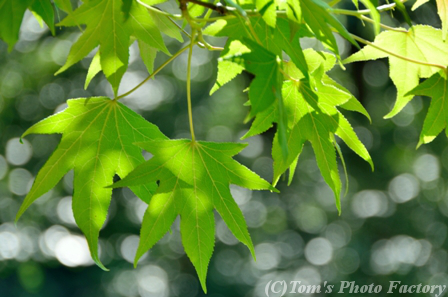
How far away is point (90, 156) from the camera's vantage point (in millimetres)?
1023

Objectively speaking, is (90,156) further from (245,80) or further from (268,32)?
(245,80)

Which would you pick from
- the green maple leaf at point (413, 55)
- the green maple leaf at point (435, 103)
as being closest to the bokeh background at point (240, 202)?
the green maple leaf at point (413, 55)

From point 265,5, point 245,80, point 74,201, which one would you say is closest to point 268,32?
point 265,5

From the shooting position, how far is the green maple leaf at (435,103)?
1047 mm

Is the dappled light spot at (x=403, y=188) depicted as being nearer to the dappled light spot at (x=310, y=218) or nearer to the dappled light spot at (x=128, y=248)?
the dappled light spot at (x=310, y=218)

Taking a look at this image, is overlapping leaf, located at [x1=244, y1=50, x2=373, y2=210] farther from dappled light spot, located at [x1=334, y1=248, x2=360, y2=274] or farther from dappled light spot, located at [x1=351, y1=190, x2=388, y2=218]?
dappled light spot, located at [x1=351, y1=190, x2=388, y2=218]

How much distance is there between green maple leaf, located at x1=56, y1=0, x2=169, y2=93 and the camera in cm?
85

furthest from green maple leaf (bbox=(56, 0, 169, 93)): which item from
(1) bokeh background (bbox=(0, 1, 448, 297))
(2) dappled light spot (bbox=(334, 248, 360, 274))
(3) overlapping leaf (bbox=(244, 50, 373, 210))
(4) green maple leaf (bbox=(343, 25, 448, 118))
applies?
(2) dappled light spot (bbox=(334, 248, 360, 274))

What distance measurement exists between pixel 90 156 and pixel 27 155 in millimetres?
7476

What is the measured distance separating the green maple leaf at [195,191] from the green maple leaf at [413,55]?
14.2 inches

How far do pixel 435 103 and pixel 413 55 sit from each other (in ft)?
0.65

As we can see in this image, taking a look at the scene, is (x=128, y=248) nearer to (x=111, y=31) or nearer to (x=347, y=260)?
(x=347, y=260)

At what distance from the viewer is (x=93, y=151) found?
40.8 inches

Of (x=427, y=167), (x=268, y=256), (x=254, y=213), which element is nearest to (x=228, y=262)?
(x=268, y=256)
